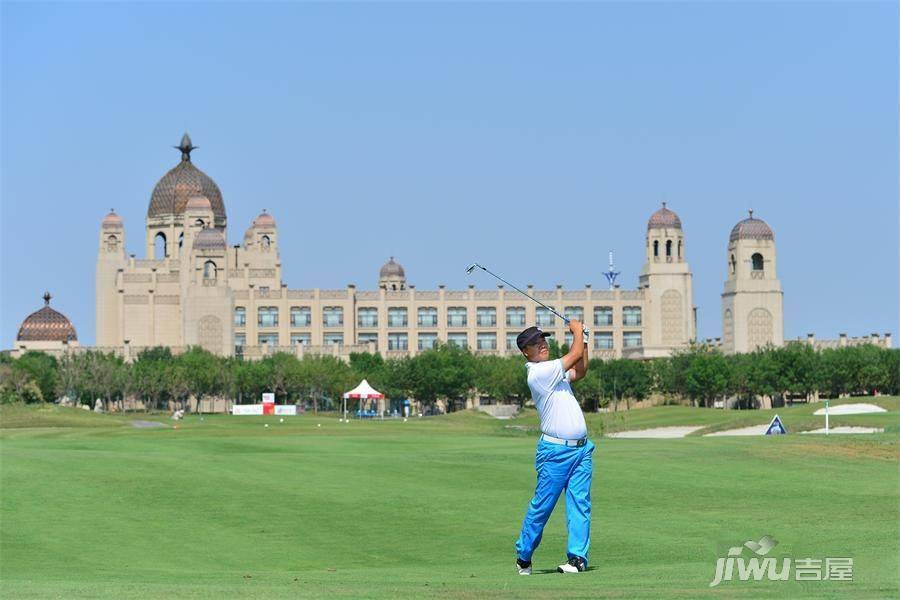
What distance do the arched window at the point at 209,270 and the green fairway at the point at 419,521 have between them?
5411 inches

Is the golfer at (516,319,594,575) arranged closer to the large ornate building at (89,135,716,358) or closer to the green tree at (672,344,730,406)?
the green tree at (672,344,730,406)

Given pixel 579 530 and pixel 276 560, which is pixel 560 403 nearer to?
pixel 579 530

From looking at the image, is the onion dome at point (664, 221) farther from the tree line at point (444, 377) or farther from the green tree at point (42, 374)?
the green tree at point (42, 374)

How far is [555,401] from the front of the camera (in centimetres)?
2144

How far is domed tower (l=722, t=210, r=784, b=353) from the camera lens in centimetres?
17625

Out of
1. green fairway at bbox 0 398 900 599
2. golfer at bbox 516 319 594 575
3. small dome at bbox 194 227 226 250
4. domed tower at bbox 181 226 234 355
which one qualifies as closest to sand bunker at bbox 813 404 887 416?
green fairway at bbox 0 398 900 599

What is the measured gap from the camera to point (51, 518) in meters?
32.2

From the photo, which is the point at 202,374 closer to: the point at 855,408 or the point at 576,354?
the point at 855,408

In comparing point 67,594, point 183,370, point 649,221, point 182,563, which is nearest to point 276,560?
point 182,563

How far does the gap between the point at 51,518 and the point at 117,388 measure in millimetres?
119665

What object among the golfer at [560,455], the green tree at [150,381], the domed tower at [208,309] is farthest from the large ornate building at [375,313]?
the golfer at [560,455]

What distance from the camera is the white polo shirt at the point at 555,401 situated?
69.9ft

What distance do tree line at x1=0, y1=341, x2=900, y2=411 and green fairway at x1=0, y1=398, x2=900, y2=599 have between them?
9766 cm

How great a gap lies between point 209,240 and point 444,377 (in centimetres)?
4627
